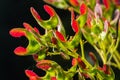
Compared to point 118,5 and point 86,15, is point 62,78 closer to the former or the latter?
point 86,15

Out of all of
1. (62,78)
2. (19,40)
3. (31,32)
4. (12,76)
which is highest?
(31,32)

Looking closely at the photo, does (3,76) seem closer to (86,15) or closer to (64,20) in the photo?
(64,20)

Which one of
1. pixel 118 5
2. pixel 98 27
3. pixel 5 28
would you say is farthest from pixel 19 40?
pixel 98 27

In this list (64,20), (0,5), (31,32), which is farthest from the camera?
(0,5)

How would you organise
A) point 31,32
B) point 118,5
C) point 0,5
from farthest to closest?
point 0,5, point 118,5, point 31,32

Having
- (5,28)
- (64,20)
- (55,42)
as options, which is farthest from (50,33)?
(5,28)

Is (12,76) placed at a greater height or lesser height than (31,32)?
lesser

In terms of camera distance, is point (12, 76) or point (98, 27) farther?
point (12, 76)
